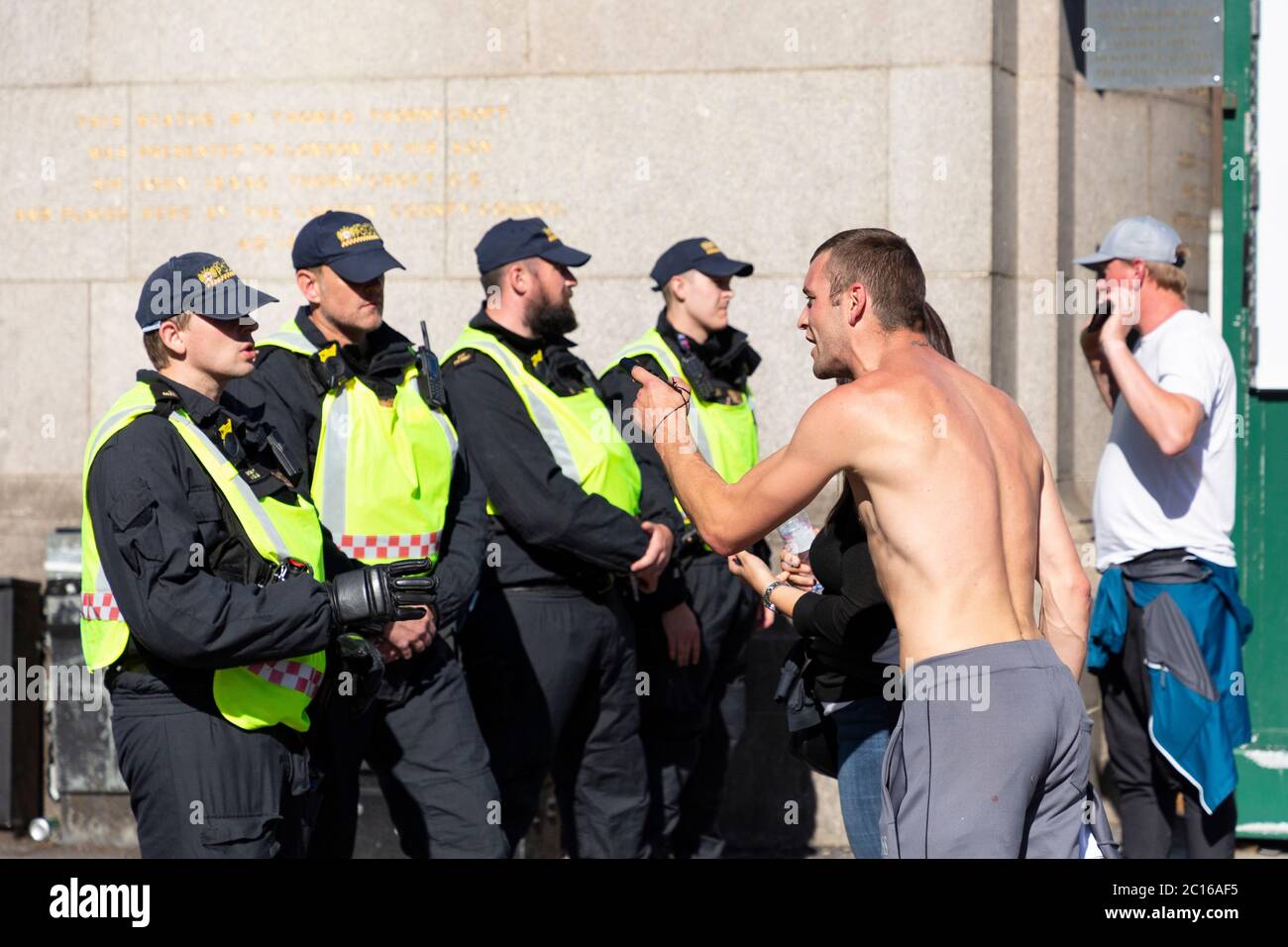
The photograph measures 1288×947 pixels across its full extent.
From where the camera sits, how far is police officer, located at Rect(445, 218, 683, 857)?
5.62 meters

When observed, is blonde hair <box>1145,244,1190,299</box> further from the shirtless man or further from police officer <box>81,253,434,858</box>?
police officer <box>81,253,434,858</box>

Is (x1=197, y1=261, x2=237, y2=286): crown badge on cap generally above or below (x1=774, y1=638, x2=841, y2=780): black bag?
above

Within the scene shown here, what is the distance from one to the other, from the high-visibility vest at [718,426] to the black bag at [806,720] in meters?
1.62

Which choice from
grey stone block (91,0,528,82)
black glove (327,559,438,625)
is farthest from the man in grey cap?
grey stone block (91,0,528,82)

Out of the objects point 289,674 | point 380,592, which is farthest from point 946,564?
point 289,674

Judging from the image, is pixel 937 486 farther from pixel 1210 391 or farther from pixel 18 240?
pixel 18 240

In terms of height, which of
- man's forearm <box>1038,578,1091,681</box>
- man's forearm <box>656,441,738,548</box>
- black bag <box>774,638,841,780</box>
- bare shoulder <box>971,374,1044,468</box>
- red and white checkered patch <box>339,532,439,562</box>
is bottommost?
black bag <box>774,638,841,780</box>

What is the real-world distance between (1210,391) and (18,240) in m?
5.07

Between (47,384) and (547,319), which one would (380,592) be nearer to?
(547,319)

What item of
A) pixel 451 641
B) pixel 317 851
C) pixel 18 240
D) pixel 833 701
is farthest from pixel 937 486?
pixel 18 240

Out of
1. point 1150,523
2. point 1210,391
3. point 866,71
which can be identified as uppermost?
point 866,71

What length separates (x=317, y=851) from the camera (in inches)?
208

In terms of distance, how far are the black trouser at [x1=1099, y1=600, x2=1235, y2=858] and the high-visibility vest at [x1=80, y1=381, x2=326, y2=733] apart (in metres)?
3.04

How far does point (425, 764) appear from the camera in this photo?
5230 millimetres
